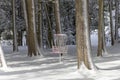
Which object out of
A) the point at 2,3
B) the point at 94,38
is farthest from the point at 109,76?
the point at 94,38

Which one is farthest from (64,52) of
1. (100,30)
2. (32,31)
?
Result: (32,31)

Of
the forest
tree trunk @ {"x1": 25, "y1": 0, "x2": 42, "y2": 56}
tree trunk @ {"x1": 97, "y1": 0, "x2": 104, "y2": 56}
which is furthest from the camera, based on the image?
tree trunk @ {"x1": 25, "y1": 0, "x2": 42, "y2": 56}

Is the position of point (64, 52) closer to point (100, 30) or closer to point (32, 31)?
point (100, 30)

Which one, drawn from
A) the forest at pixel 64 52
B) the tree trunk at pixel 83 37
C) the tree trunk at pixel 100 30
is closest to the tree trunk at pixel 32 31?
the forest at pixel 64 52

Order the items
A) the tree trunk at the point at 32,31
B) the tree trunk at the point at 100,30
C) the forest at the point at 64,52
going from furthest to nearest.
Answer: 1. the tree trunk at the point at 32,31
2. the tree trunk at the point at 100,30
3. the forest at the point at 64,52

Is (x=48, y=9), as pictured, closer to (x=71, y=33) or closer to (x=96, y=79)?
(x=71, y=33)

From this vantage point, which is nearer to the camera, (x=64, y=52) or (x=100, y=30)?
(x=64, y=52)

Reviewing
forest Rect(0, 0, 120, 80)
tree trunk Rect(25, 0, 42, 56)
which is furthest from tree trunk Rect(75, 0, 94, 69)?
tree trunk Rect(25, 0, 42, 56)

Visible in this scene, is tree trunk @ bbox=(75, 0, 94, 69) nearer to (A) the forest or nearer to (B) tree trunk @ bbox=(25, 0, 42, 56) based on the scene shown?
(A) the forest

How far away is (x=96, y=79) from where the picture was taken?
12.4m

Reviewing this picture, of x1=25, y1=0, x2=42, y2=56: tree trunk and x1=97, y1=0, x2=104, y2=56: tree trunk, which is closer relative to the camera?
x1=97, y1=0, x2=104, y2=56: tree trunk

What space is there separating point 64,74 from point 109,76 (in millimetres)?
1685

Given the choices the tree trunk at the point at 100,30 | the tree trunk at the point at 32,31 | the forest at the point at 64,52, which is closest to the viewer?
the forest at the point at 64,52

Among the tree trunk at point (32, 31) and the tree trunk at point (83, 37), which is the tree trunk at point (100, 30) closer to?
the tree trunk at point (32, 31)
